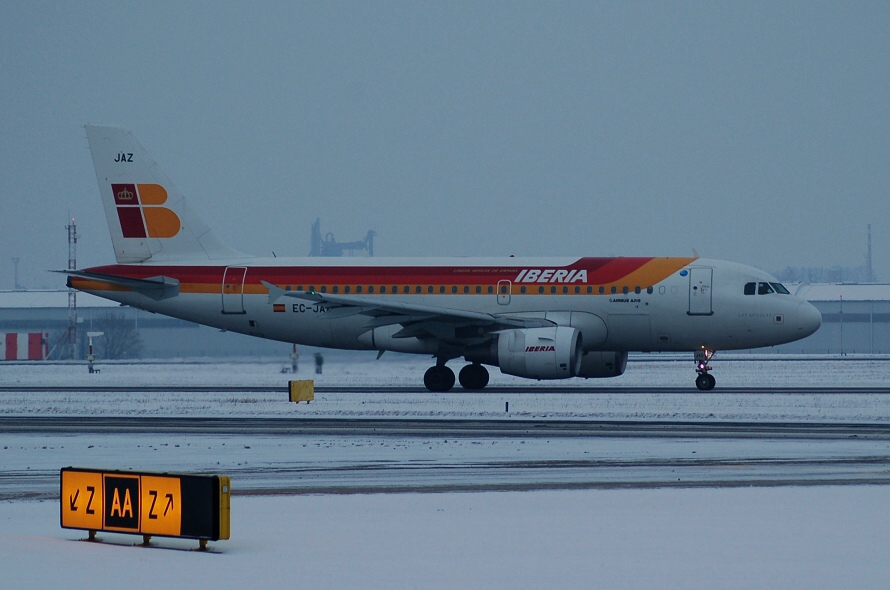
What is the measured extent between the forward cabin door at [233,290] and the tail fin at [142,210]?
1.65 metres

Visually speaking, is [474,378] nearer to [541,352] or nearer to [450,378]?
[450,378]

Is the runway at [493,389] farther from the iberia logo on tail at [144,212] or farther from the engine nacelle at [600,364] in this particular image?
the iberia logo on tail at [144,212]

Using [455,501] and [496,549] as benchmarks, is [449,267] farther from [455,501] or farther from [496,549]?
[496,549]

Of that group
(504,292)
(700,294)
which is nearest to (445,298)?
(504,292)

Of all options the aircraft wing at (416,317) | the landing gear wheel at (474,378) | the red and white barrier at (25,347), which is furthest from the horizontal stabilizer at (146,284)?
the red and white barrier at (25,347)

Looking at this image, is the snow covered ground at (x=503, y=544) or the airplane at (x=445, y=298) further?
the airplane at (x=445, y=298)

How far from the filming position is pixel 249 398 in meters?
34.9

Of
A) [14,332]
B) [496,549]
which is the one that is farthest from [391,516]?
[14,332]

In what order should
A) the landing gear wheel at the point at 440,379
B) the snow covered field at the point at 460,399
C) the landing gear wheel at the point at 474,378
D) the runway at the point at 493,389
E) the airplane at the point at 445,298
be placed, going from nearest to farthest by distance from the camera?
the snow covered field at the point at 460,399 < the airplane at the point at 445,298 < the runway at the point at 493,389 < the landing gear wheel at the point at 440,379 < the landing gear wheel at the point at 474,378

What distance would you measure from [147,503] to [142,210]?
2871 centimetres

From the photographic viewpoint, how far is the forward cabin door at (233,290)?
38594 mm

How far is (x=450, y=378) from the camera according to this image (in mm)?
36812

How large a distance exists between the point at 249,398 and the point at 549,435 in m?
13.7

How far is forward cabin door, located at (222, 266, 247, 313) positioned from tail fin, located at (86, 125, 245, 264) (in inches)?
65.0
